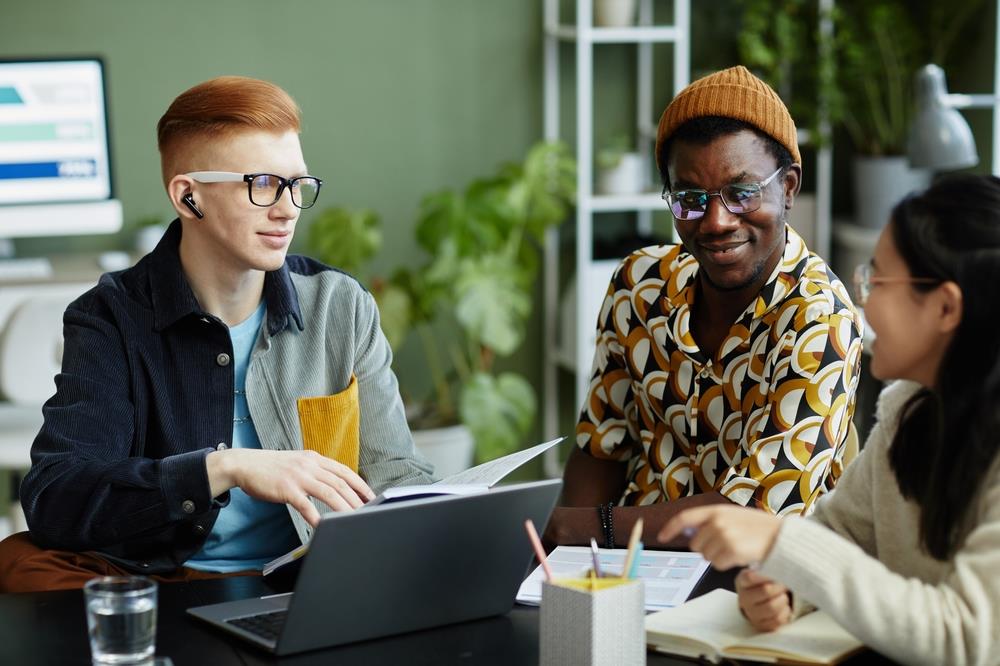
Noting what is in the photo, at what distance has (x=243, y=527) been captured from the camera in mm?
1773

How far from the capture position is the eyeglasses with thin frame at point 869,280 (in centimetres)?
119

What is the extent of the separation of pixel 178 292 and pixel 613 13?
2.45 meters

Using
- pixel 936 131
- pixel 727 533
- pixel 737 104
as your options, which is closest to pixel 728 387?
pixel 737 104

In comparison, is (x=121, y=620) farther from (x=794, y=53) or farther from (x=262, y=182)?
(x=794, y=53)

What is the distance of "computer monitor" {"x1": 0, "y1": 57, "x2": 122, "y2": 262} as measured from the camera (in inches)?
141

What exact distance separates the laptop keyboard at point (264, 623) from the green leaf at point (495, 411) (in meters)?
2.42

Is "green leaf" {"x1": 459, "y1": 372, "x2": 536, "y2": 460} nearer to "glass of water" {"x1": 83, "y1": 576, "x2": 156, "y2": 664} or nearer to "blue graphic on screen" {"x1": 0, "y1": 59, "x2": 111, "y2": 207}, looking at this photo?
"blue graphic on screen" {"x1": 0, "y1": 59, "x2": 111, "y2": 207}

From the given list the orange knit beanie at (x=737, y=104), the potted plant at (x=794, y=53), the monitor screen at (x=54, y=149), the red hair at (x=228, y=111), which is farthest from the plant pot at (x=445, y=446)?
the orange knit beanie at (x=737, y=104)

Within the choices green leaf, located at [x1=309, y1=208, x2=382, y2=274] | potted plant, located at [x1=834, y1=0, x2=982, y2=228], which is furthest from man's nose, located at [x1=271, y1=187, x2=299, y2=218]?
potted plant, located at [x1=834, y1=0, x2=982, y2=228]

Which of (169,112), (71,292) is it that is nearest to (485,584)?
(169,112)

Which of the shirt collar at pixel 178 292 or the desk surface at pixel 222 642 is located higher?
the shirt collar at pixel 178 292

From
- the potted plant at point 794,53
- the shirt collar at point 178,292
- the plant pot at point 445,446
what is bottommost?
the plant pot at point 445,446

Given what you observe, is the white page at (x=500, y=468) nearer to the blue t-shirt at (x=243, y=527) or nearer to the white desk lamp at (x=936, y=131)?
the blue t-shirt at (x=243, y=527)

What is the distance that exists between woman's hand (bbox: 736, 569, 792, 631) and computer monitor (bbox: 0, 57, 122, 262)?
9.42 feet
